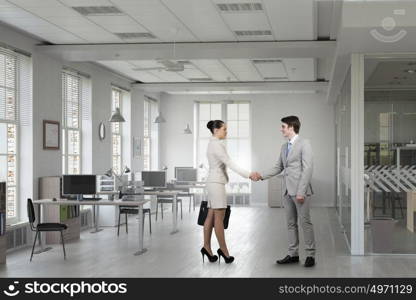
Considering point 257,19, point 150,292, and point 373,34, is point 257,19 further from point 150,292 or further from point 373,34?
point 150,292

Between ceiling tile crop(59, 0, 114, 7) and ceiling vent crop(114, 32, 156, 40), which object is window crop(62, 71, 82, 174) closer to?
ceiling vent crop(114, 32, 156, 40)

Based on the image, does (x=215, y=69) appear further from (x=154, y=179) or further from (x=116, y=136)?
(x=116, y=136)

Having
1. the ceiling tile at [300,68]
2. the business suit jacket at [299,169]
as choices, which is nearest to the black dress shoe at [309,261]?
the business suit jacket at [299,169]

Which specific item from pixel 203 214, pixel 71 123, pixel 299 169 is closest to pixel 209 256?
pixel 203 214

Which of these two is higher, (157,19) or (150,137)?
(157,19)

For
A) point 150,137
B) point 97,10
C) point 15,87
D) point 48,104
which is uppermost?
point 97,10

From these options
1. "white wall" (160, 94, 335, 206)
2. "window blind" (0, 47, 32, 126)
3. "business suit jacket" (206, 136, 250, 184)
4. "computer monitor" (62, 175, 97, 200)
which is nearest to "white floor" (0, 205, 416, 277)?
"computer monitor" (62, 175, 97, 200)

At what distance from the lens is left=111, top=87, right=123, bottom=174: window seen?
14000 millimetres

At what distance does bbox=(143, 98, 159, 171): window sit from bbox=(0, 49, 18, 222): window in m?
6.84

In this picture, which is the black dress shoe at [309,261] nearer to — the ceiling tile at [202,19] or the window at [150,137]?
the ceiling tile at [202,19]

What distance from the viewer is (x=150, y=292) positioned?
18.6 feet

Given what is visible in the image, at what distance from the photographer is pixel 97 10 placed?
8.03 m

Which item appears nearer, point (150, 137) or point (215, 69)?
point (215, 69)

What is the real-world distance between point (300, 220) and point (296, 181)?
0.48m
